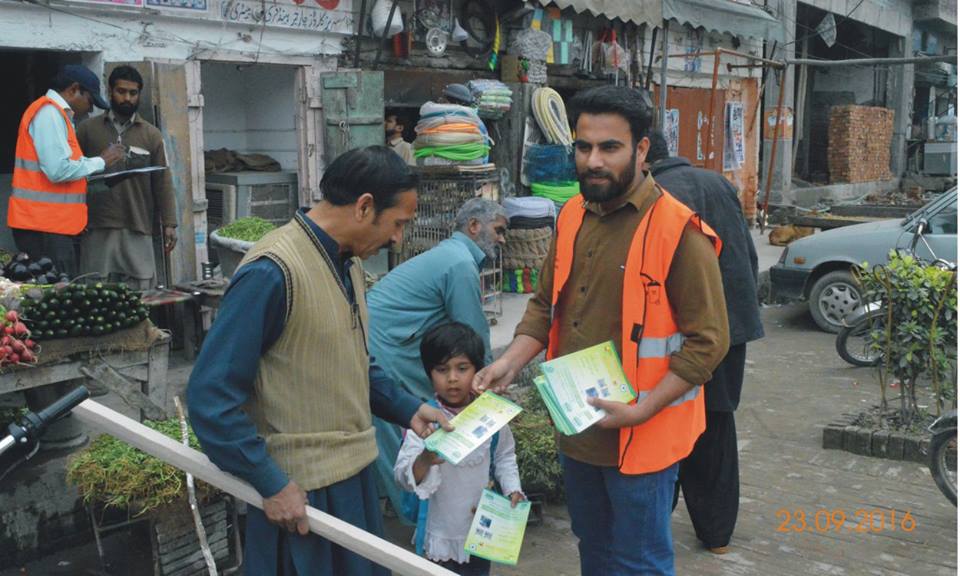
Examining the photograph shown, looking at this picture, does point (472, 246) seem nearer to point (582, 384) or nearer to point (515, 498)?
point (515, 498)

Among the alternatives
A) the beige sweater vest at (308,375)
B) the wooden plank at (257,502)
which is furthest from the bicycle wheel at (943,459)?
the beige sweater vest at (308,375)

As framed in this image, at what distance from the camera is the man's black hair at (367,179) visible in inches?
106

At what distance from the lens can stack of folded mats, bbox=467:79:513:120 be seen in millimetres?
10180

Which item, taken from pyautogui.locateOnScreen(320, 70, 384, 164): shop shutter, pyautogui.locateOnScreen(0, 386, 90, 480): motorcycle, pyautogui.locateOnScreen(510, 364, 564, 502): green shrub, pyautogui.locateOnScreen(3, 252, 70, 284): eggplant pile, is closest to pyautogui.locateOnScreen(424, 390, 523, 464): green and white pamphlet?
pyautogui.locateOnScreen(0, 386, 90, 480): motorcycle

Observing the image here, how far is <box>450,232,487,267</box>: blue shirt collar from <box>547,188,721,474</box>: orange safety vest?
5.35 ft

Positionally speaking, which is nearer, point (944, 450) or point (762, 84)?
point (944, 450)

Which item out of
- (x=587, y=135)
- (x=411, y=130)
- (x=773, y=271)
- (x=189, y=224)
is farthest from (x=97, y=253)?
(x=773, y=271)

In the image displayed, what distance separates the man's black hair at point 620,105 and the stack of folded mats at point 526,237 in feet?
22.7

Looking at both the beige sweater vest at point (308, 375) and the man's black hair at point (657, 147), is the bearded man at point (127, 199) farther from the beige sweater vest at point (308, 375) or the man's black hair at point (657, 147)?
the beige sweater vest at point (308, 375)

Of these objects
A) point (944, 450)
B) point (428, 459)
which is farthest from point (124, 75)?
point (944, 450)

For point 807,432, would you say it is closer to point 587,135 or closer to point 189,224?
point 587,135

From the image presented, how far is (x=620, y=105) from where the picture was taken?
10.1ft

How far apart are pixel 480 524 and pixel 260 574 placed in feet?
3.56
